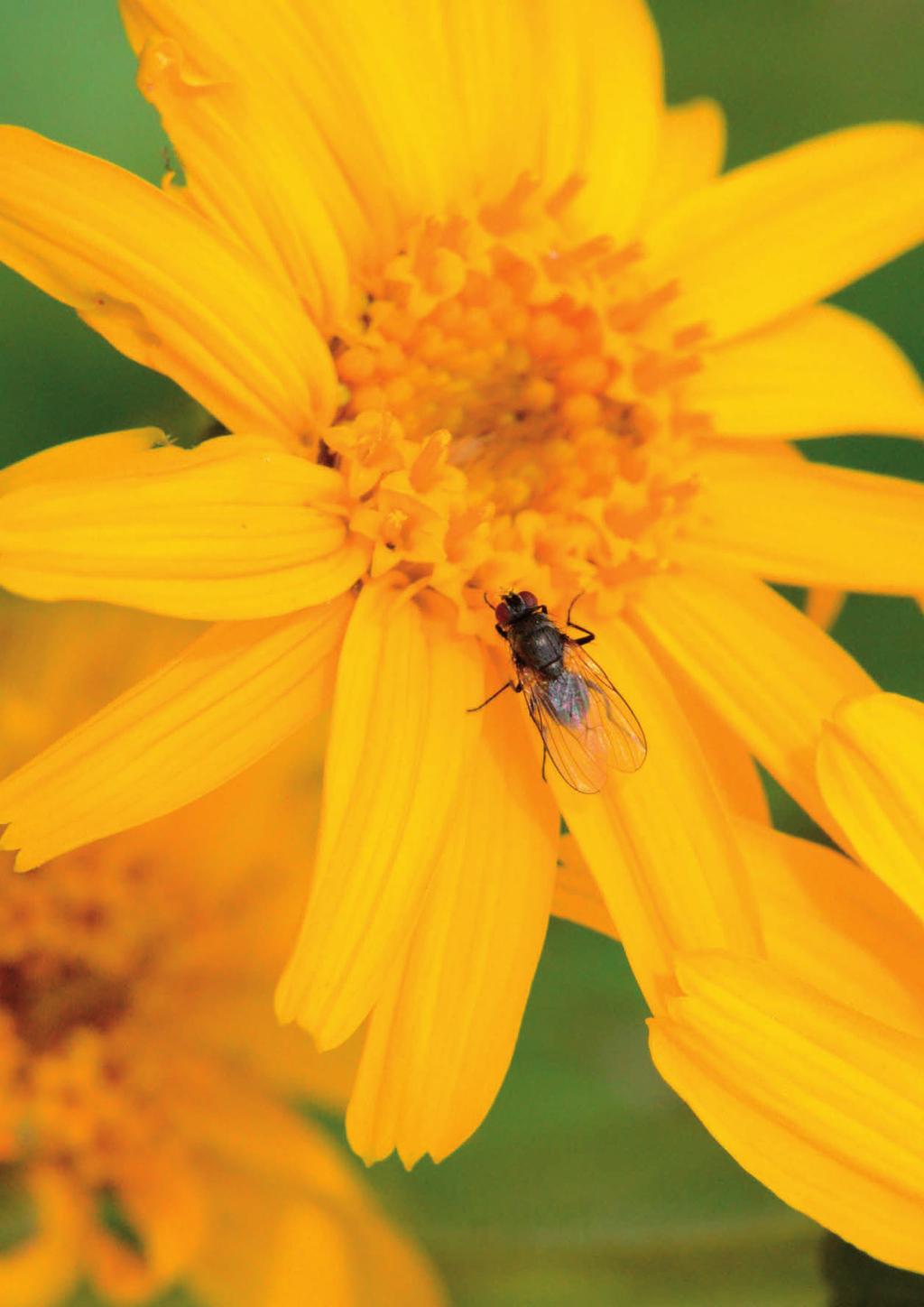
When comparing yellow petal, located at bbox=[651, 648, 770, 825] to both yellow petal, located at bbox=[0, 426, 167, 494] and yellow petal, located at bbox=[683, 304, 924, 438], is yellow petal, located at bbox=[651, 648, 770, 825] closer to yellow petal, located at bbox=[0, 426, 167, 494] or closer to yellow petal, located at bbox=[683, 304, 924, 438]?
yellow petal, located at bbox=[683, 304, 924, 438]

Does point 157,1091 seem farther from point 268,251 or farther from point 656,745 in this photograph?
point 268,251

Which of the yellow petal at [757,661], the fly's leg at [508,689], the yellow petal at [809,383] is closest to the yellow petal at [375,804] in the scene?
the fly's leg at [508,689]

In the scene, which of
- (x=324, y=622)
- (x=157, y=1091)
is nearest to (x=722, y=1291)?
(x=157, y=1091)

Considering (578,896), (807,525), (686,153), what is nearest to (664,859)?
(578,896)

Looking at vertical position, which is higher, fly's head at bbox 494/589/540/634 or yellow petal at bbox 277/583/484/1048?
fly's head at bbox 494/589/540/634

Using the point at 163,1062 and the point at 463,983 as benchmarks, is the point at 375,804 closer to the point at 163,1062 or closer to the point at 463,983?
the point at 463,983

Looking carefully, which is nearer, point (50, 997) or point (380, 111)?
point (380, 111)

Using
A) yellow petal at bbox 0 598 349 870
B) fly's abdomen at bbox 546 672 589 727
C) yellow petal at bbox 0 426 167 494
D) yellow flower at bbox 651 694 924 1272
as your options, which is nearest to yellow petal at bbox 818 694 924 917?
yellow flower at bbox 651 694 924 1272
